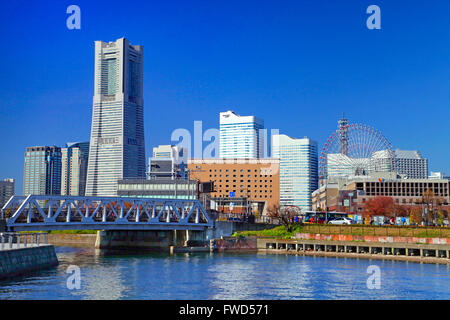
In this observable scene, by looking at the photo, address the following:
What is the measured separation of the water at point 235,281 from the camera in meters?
47.8

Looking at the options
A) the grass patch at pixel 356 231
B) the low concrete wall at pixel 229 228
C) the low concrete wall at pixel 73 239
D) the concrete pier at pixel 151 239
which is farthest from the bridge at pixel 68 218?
the low concrete wall at pixel 73 239

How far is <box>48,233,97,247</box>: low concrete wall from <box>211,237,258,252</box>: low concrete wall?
38.0 meters

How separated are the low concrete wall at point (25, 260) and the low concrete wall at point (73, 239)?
194 ft

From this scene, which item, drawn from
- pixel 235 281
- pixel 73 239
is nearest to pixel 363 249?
pixel 235 281

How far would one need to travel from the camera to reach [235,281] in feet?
187

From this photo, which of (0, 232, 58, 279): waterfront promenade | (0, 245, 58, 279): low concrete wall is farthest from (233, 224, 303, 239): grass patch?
(0, 232, 58, 279): waterfront promenade

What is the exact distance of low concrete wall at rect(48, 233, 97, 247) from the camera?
127 meters

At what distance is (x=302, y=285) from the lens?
5438 cm

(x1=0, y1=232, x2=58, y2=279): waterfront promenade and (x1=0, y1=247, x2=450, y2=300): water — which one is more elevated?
(x1=0, y1=232, x2=58, y2=279): waterfront promenade

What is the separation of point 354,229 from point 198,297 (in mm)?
55636

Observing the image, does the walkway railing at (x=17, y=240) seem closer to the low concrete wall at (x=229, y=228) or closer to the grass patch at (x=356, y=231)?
the low concrete wall at (x=229, y=228)

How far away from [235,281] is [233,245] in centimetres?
4273

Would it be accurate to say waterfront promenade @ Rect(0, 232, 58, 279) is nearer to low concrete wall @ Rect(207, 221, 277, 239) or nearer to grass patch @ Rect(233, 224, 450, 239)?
low concrete wall @ Rect(207, 221, 277, 239)
